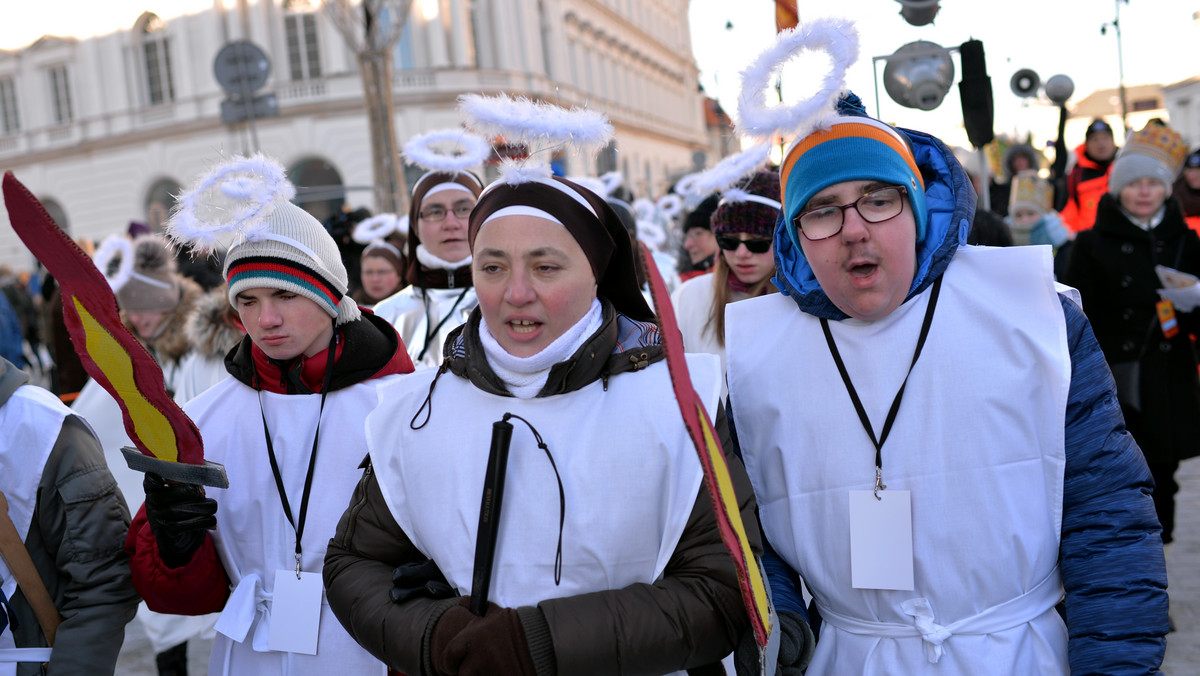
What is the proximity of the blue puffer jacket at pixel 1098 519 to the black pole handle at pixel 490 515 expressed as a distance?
2.07 ft

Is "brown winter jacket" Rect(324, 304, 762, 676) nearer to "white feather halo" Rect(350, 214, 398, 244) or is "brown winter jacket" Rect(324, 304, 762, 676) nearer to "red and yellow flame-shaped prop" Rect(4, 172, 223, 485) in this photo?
"red and yellow flame-shaped prop" Rect(4, 172, 223, 485)

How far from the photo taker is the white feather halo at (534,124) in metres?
2.22

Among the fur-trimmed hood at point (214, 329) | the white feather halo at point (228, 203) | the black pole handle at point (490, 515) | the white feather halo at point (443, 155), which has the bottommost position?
the black pole handle at point (490, 515)

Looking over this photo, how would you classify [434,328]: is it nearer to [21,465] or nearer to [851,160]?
[21,465]

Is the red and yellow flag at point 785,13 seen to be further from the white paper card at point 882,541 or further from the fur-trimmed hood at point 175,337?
the fur-trimmed hood at point 175,337

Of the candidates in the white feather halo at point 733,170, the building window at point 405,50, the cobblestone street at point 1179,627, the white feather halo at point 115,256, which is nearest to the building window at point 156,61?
the building window at point 405,50

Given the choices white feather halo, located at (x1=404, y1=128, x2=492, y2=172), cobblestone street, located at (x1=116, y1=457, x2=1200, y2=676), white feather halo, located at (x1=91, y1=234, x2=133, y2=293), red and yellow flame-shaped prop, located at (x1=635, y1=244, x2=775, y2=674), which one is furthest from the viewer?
white feather halo, located at (x1=91, y1=234, x2=133, y2=293)

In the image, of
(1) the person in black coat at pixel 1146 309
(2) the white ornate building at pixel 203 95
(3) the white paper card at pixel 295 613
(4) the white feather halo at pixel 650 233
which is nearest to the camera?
(3) the white paper card at pixel 295 613

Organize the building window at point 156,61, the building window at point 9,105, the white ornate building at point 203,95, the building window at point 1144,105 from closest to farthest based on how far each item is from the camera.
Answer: the white ornate building at point 203,95
the building window at point 156,61
the building window at point 9,105
the building window at point 1144,105

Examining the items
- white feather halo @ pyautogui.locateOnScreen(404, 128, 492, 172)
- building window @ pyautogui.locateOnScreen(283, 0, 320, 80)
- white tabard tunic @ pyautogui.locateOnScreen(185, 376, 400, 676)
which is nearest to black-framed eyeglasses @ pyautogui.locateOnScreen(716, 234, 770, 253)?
white feather halo @ pyautogui.locateOnScreen(404, 128, 492, 172)

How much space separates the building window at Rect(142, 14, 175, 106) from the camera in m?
34.1

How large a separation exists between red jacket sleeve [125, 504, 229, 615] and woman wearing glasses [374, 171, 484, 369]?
2005 millimetres

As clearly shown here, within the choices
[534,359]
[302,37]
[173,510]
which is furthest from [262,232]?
[302,37]

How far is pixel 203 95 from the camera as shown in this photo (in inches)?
1310
